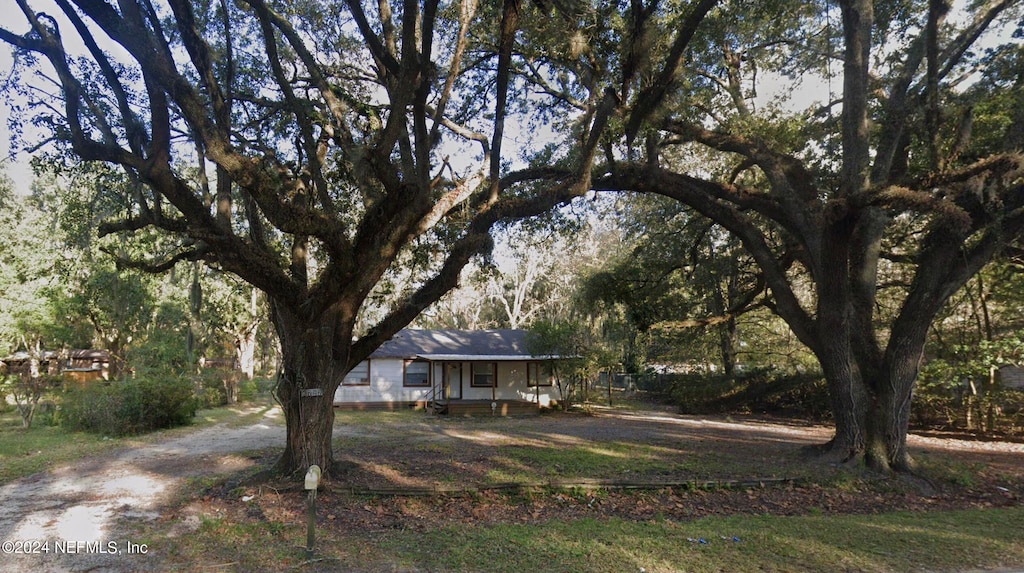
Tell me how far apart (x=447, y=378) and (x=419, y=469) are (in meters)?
15.0

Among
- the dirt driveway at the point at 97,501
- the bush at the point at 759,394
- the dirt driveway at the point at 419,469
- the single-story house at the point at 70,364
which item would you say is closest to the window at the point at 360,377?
the dirt driveway at the point at 419,469

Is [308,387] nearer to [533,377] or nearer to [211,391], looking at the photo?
[533,377]

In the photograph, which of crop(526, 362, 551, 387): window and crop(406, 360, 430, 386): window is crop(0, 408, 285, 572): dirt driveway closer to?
crop(406, 360, 430, 386): window

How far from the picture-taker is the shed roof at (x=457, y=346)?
2425cm

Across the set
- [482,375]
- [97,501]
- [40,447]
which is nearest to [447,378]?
[482,375]

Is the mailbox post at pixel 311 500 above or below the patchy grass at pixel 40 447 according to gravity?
above

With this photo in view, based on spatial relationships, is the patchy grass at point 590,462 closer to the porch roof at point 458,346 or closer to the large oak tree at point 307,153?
the large oak tree at point 307,153

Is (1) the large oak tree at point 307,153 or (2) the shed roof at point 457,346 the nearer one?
(1) the large oak tree at point 307,153

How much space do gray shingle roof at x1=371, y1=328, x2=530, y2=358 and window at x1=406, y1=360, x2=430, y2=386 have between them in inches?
26.4

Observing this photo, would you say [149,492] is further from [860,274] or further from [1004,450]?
[1004,450]

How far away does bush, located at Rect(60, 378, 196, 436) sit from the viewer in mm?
15188

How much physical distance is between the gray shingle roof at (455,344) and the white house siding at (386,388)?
0.54 m

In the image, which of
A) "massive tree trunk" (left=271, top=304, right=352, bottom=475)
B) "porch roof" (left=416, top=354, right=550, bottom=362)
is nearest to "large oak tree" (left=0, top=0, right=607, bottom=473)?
"massive tree trunk" (left=271, top=304, right=352, bottom=475)

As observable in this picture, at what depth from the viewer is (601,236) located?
35.9 meters
